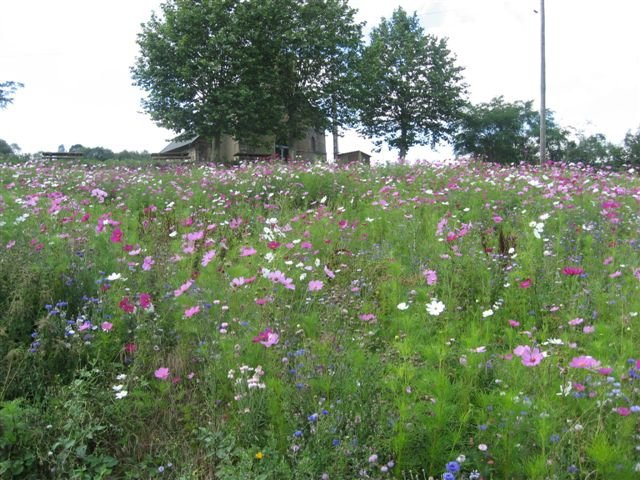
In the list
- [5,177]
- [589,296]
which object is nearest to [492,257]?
[589,296]

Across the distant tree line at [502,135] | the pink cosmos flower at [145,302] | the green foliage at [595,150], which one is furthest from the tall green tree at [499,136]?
the pink cosmos flower at [145,302]

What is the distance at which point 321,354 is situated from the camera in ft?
7.89

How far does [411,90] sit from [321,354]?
33.9 m

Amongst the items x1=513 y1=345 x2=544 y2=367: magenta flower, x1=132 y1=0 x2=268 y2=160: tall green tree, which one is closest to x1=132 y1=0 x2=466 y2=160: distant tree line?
x1=132 y1=0 x2=268 y2=160: tall green tree

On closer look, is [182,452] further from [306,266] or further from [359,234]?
[359,234]

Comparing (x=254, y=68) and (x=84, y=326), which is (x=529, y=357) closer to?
(x=84, y=326)

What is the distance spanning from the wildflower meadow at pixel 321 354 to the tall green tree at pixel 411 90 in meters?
30.7

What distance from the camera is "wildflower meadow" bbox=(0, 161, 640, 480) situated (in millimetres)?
1942

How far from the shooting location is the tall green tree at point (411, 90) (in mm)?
33906

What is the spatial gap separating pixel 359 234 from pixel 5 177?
6630 mm

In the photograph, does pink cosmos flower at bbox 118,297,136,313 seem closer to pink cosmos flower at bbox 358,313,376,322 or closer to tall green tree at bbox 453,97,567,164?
pink cosmos flower at bbox 358,313,376,322

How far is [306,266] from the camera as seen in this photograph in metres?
3.44

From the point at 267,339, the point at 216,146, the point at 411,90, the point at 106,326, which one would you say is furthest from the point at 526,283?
the point at 411,90

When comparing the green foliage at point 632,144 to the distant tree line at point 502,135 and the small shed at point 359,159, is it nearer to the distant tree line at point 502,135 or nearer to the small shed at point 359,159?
the distant tree line at point 502,135
